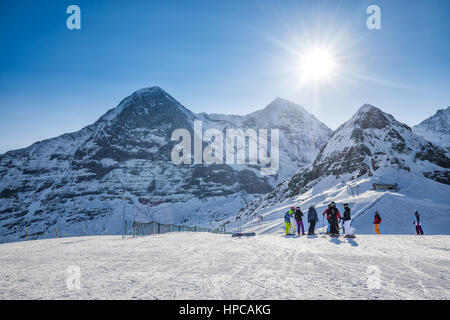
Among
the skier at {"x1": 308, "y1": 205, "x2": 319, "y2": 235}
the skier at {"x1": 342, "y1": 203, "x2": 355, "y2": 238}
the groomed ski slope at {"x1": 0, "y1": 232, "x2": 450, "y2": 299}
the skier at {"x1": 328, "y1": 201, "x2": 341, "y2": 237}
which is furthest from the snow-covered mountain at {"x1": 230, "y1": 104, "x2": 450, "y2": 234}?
the groomed ski slope at {"x1": 0, "y1": 232, "x2": 450, "y2": 299}

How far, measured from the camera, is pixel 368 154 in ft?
300

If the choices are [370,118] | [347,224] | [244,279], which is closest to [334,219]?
[347,224]

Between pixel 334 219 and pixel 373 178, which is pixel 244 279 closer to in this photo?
pixel 334 219

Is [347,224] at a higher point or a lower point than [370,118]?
lower

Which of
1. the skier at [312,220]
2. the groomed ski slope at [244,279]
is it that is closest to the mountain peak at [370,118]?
the skier at [312,220]

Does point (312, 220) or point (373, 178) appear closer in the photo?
point (312, 220)

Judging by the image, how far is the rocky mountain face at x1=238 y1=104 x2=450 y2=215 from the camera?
262 ft

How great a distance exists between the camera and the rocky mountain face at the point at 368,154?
8000cm

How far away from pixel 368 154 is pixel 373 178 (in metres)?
39.1

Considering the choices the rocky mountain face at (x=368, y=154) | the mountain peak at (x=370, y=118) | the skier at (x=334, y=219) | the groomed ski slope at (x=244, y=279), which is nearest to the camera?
the groomed ski slope at (x=244, y=279)

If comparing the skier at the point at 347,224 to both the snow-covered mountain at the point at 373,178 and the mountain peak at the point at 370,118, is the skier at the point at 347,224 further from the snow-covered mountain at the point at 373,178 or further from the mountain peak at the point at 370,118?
the mountain peak at the point at 370,118
